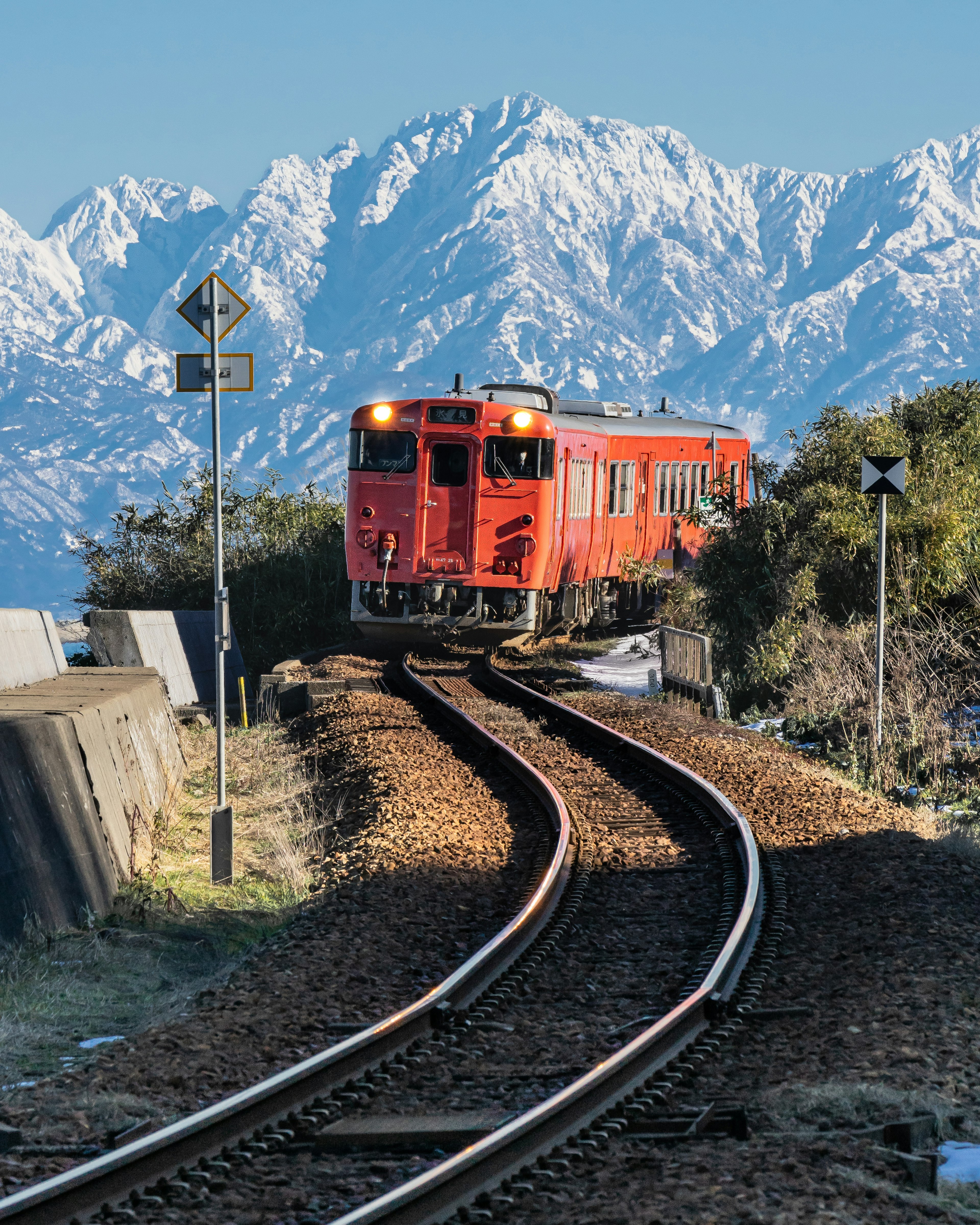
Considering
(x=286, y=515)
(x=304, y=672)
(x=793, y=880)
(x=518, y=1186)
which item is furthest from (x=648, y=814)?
(x=286, y=515)

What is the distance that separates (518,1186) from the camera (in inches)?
180

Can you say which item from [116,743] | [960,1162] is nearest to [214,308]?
[116,743]

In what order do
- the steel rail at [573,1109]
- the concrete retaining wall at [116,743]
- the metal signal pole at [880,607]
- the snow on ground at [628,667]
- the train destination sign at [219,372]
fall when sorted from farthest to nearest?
the snow on ground at [628,667] → the metal signal pole at [880,607] → the train destination sign at [219,372] → the concrete retaining wall at [116,743] → the steel rail at [573,1109]

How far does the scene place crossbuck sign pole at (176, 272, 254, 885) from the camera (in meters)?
10.1

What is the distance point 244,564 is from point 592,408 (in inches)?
268

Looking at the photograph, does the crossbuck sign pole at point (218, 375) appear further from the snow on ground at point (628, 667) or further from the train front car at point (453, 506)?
the train front car at point (453, 506)

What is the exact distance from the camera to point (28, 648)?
1214cm

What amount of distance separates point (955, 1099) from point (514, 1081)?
1578 millimetres

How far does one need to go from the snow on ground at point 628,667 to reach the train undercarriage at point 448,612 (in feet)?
3.82

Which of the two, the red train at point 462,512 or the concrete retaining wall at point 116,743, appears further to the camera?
the red train at point 462,512

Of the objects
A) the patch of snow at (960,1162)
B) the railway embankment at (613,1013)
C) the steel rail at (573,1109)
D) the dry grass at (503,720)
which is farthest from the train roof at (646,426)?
the patch of snow at (960,1162)

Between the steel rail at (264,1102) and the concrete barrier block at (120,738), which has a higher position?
the concrete barrier block at (120,738)

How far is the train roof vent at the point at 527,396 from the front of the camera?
21641mm

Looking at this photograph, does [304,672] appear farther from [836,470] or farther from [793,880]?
[793,880]
